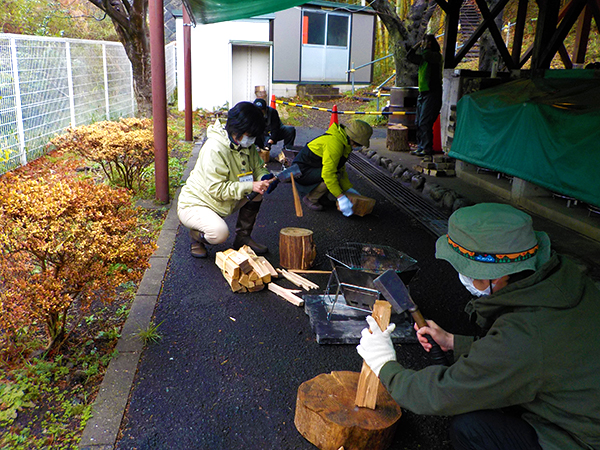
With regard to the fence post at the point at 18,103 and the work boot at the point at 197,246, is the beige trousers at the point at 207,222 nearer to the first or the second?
the work boot at the point at 197,246

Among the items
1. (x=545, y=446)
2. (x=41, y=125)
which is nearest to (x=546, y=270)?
(x=545, y=446)

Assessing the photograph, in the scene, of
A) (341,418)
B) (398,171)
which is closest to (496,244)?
(341,418)

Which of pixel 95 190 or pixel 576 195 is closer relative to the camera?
pixel 95 190

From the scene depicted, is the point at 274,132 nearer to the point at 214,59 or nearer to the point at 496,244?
the point at 496,244

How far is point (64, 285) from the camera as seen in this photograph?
3182mm

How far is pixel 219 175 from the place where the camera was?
192 inches

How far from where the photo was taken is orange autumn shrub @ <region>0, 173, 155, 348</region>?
2.97 meters

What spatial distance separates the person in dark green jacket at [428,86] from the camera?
32.5 ft

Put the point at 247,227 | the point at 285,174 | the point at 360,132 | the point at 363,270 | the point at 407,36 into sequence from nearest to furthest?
1. the point at 363,270
2. the point at 285,174
3. the point at 247,227
4. the point at 360,132
5. the point at 407,36

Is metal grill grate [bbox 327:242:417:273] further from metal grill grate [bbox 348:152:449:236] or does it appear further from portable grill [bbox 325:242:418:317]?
metal grill grate [bbox 348:152:449:236]

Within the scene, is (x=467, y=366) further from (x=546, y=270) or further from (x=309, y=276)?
(x=309, y=276)

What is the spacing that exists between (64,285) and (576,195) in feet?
17.4

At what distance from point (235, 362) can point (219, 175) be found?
2.09 m

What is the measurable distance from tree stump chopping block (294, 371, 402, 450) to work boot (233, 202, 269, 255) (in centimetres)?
273
